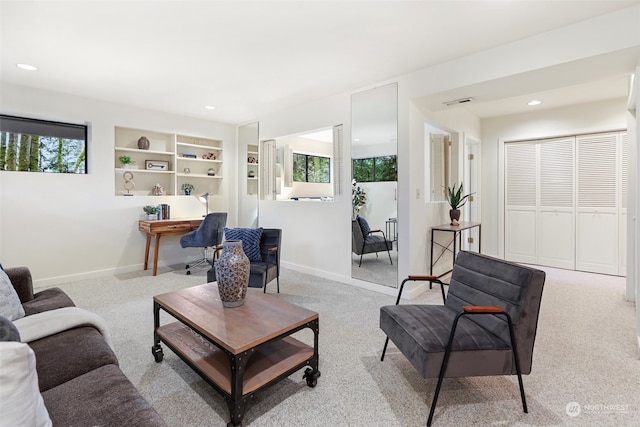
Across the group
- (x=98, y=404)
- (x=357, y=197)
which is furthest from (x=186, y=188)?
(x=98, y=404)

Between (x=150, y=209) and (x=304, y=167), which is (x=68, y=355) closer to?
(x=150, y=209)

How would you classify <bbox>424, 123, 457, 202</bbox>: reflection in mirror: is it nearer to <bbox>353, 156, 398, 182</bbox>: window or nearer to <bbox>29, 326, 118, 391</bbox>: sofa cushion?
<bbox>353, 156, 398, 182</bbox>: window

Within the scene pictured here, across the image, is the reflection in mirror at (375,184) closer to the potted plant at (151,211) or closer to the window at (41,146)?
the potted plant at (151,211)

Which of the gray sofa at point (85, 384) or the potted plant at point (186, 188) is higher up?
the potted plant at point (186, 188)

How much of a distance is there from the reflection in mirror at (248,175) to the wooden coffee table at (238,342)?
3251 mm

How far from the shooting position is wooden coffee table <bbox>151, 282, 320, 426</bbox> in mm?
1503

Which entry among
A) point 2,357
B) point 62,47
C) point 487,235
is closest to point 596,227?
point 487,235

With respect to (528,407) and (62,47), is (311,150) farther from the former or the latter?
(528,407)

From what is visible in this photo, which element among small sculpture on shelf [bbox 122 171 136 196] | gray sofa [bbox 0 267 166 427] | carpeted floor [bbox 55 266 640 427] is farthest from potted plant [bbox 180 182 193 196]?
gray sofa [bbox 0 267 166 427]

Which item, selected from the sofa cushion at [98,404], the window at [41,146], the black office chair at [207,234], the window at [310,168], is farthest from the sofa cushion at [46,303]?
the window at [310,168]

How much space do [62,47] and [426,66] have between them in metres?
3.44

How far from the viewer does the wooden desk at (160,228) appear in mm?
4305

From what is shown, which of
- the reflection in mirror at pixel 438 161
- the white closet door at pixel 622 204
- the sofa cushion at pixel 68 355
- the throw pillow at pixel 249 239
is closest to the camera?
the sofa cushion at pixel 68 355

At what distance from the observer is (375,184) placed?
12.2 ft
